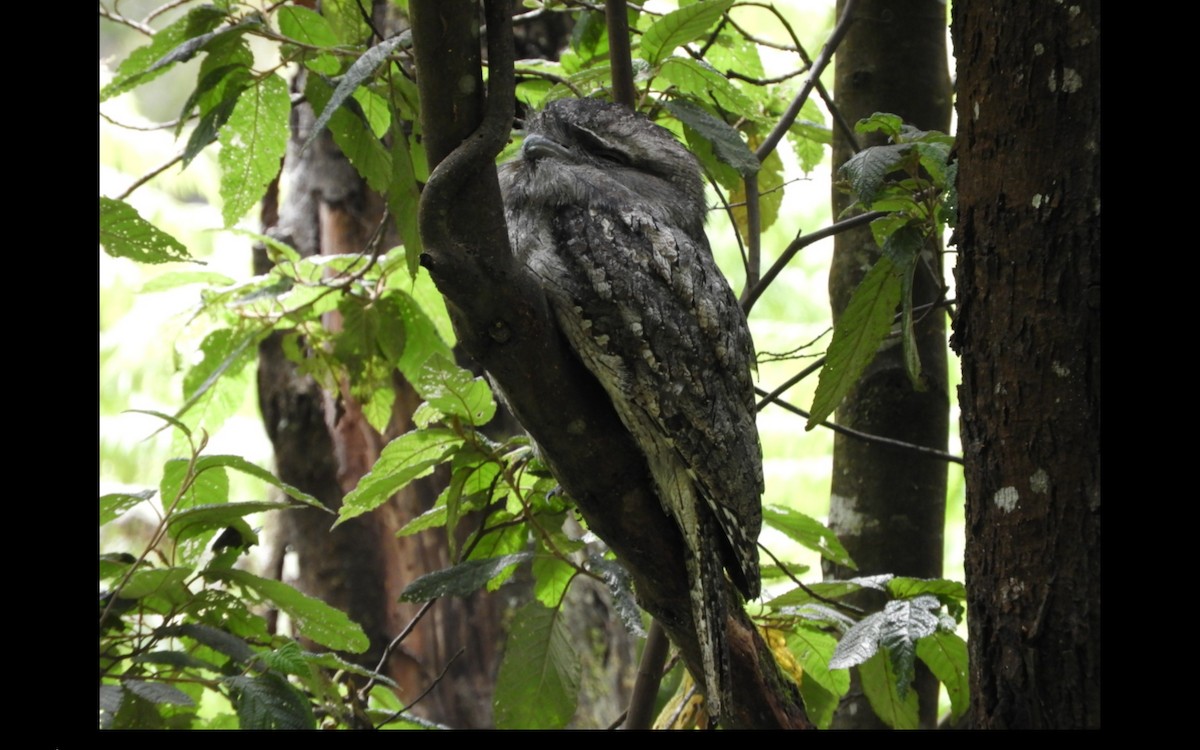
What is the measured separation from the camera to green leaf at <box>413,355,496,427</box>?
220 cm

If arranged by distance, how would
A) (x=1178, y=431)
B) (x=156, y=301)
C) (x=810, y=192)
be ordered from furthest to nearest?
(x=156, y=301) → (x=810, y=192) → (x=1178, y=431)

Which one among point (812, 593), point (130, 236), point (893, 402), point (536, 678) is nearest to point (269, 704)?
point (536, 678)

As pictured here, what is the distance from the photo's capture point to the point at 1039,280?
180 centimetres

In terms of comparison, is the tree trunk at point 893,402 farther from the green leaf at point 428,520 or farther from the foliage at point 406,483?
the green leaf at point 428,520

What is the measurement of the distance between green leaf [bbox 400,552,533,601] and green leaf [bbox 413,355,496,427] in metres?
0.32

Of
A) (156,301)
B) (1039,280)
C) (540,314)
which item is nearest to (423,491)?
(540,314)

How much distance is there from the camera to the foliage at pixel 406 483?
2006 millimetres

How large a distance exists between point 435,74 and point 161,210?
45.2 feet

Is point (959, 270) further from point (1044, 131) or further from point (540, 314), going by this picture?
point (540, 314)

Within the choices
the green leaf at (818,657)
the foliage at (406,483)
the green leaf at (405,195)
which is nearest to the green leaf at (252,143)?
the foliage at (406,483)

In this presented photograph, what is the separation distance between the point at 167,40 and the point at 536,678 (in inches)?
67.3

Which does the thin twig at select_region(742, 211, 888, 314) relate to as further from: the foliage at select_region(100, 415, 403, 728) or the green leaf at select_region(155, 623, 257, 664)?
A: the green leaf at select_region(155, 623, 257, 664)

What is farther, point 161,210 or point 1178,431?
point 161,210

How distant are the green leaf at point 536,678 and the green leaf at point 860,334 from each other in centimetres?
89
